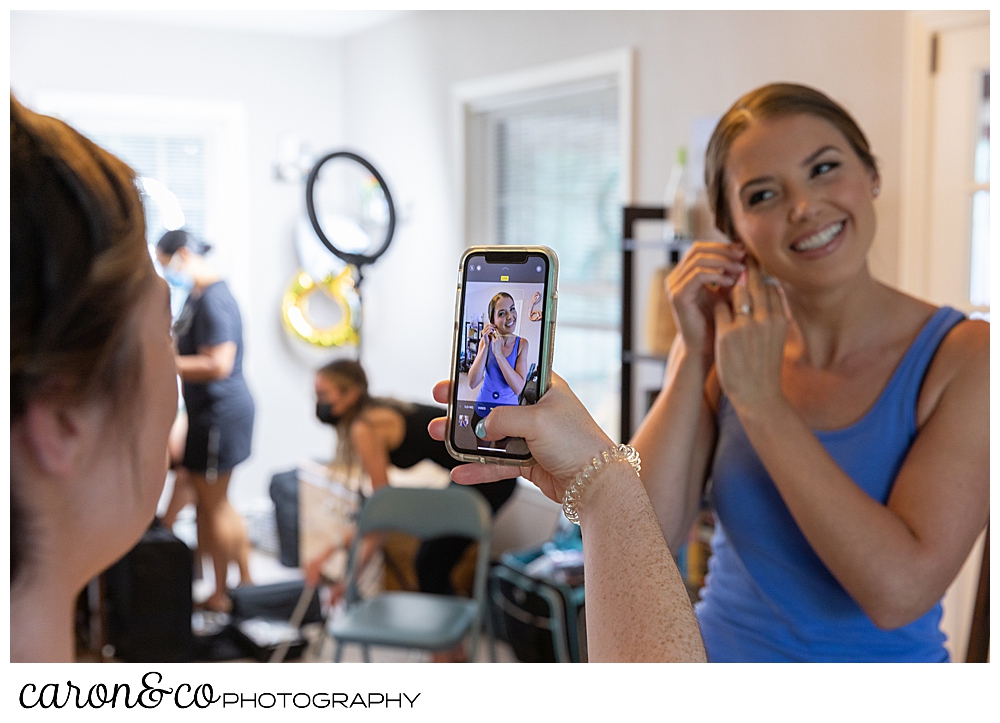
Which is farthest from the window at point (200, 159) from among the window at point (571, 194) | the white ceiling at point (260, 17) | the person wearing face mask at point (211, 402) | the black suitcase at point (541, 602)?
the black suitcase at point (541, 602)

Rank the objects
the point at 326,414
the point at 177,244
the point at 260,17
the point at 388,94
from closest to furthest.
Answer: the point at 326,414, the point at 177,244, the point at 260,17, the point at 388,94

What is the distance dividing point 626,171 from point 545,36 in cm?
66

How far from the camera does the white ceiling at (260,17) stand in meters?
4.03

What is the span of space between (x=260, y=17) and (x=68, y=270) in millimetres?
4131

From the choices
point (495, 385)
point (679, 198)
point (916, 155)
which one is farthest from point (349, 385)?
point (495, 385)

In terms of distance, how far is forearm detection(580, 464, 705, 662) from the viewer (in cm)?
59

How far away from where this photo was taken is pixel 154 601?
9.36ft

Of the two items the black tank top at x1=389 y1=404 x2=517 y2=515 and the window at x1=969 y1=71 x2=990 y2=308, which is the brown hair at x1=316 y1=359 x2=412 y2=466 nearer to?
the black tank top at x1=389 y1=404 x2=517 y2=515

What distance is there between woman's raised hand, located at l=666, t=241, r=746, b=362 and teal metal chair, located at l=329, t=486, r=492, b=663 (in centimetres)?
148

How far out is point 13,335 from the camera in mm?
420

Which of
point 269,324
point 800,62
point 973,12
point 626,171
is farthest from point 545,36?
point 269,324

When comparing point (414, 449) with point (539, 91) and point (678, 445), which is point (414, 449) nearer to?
point (539, 91)

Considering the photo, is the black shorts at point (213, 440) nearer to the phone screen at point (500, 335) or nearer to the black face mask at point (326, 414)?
the black face mask at point (326, 414)
